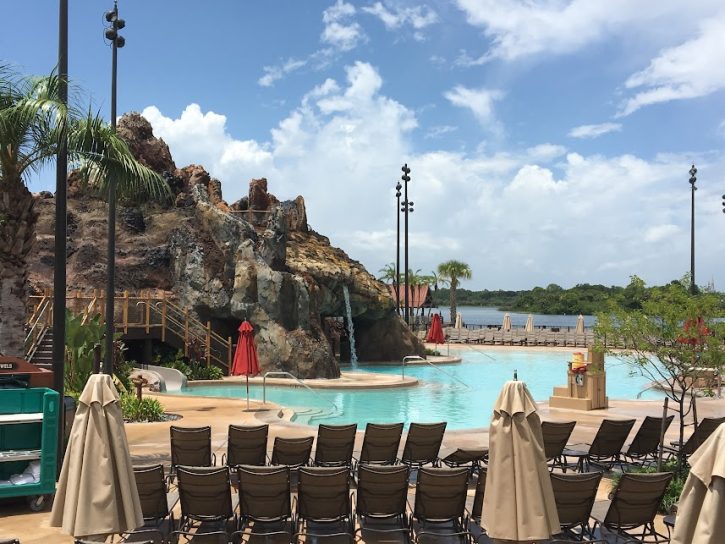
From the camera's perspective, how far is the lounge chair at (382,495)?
23.0ft

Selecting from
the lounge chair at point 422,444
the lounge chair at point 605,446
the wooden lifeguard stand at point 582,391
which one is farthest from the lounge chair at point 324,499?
the wooden lifeguard stand at point 582,391

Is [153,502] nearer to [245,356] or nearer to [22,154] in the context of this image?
[22,154]

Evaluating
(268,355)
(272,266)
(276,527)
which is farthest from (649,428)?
(272,266)

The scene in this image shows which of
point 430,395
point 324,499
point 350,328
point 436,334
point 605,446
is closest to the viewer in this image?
point 324,499

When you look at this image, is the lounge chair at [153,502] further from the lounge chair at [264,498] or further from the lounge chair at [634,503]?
the lounge chair at [634,503]

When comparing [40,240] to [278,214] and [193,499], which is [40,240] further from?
[193,499]

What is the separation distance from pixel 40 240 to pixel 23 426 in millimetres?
24993

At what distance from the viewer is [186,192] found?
111ft

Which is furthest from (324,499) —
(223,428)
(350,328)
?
(350,328)

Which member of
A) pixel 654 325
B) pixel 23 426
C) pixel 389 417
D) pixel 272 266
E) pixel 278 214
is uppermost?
pixel 278 214

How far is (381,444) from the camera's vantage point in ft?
31.4

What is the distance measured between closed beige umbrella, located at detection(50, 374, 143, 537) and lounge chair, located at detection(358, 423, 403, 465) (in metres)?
4.22

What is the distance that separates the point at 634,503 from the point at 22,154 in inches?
373

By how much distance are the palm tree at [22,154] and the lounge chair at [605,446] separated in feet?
27.0
